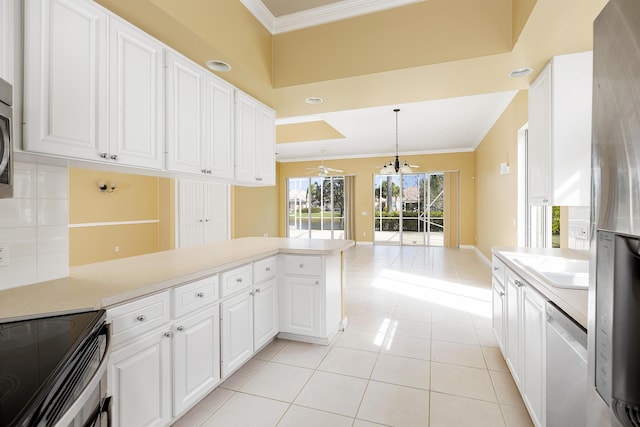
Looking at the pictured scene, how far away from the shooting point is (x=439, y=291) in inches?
182

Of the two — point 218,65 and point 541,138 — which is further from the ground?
point 218,65

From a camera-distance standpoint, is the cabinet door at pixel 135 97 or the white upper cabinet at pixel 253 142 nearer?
the cabinet door at pixel 135 97

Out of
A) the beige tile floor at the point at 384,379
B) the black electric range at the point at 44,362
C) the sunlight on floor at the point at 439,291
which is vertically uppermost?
the black electric range at the point at 44,362

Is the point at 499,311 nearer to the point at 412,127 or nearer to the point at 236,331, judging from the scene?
the point at 236,331

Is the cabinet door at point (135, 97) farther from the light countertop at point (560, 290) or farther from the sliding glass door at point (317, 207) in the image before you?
the sliding glass door at point (317, 207)

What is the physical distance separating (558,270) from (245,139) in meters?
2.64

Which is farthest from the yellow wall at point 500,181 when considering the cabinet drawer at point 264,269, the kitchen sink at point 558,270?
the cabinet drawer at point 264,269

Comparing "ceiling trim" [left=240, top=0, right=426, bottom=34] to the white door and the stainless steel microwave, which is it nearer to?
the stainless steel microwave

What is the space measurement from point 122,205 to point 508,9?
21.1 ft

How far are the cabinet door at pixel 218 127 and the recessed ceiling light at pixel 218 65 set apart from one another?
8cm

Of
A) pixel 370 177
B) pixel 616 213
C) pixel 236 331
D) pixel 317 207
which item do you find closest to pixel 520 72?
pixel 616 213

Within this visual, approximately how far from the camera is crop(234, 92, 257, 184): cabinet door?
282cm

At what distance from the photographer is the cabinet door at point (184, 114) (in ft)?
6.87

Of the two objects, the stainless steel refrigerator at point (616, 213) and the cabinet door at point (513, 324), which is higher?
the stainless steel refrigerator at point (616, 213)
